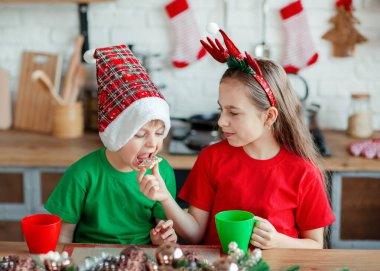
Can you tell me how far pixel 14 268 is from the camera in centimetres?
114

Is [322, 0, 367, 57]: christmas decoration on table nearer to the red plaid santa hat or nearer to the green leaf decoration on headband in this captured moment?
the green leaf decoration on headband

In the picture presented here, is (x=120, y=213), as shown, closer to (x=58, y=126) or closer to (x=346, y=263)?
(x=346, y=263)

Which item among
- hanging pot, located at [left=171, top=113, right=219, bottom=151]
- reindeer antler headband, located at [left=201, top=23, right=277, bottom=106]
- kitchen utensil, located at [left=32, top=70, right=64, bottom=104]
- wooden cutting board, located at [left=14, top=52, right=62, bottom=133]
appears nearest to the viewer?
reindeer antler headband, located at [left=201, top=23, right=277, bottom=106]

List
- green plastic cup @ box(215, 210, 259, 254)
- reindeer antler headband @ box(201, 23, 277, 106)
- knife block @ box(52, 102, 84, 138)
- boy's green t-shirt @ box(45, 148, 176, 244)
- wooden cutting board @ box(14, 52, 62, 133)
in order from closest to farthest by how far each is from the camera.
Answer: green plastic cup @ box(215, 210, 259, 254), reindeer antler headband @ box(201, 23, 277, 106), boy's green t-shirt @ box(45, 148, 176, 244), knife block @ box(52, 102, 84, 138), wooden cutting board @ box(14, 52, 62, 133)

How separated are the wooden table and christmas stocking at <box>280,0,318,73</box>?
1.77m

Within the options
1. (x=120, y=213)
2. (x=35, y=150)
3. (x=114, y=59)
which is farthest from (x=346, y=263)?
(x=35, y=150)

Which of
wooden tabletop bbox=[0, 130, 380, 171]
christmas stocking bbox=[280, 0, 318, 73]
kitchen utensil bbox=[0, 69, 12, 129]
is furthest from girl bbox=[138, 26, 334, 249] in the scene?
kitchen utensil bbox=[0, 69, 12, 129]

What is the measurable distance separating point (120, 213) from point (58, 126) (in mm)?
1353

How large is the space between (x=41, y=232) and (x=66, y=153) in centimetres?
139

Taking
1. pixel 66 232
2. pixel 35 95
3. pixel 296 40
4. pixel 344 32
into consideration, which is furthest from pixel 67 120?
pixel 344 32

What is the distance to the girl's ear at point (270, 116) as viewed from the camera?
1.69m

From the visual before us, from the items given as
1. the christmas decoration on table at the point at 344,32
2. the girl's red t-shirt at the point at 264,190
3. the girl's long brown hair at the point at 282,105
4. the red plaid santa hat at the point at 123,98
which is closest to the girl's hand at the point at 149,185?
the red plaid santa hat at the point at 123,98

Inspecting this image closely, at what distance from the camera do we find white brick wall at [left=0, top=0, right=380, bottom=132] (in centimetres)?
307

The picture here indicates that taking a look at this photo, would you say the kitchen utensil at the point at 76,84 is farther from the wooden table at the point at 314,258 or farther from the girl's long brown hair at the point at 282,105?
the wooden table at the point at 314,258
